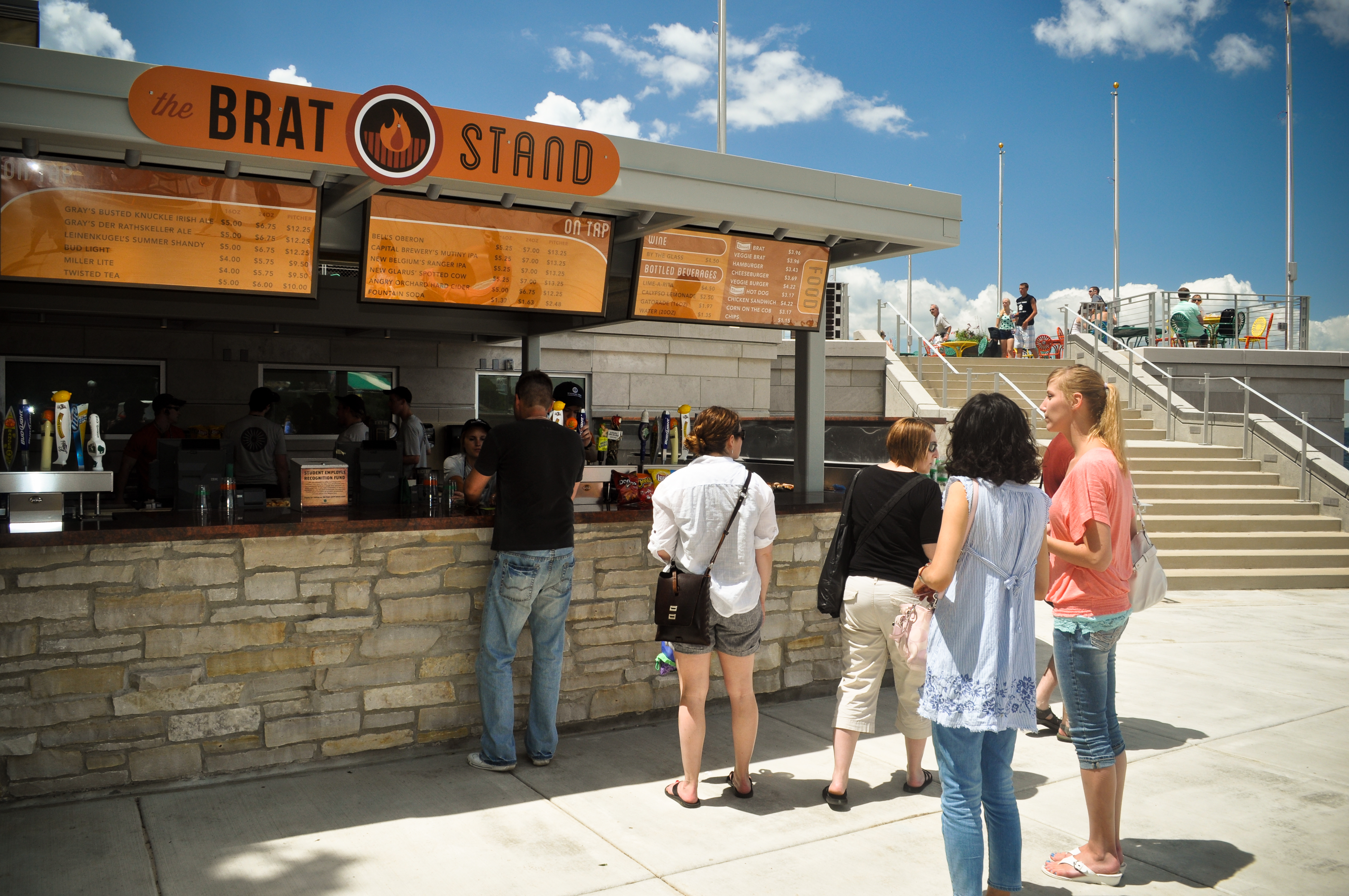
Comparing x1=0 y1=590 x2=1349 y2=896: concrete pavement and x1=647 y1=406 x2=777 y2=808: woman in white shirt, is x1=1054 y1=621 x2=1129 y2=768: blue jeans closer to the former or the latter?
x1=0 y1=590 x2=1349 y2=896: concrete pavement

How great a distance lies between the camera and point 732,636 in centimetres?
425

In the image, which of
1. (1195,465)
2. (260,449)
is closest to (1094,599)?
(260,449)

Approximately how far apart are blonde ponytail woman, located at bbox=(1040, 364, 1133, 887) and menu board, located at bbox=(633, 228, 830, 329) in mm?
3373

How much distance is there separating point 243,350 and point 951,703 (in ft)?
33.3

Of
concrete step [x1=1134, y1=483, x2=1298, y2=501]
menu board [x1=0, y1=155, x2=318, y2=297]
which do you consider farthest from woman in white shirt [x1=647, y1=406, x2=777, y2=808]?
concrete step [x1=1134, y1=483, x2=1298, y2=501]

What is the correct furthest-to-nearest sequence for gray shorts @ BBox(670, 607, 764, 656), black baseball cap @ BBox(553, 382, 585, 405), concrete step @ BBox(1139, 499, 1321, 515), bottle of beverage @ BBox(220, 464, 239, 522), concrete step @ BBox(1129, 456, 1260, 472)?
concrete step @ BBox(1129, 456, 1260, 472), concrete step @ BBox(1139, 499, 1321, 515), black baseball cap @ BBox(553, 382, 585, 405), bottle of beverage @ BBox(220, 464, 239, 522), gray shorts @ BBox(670, 607, 764, 656)

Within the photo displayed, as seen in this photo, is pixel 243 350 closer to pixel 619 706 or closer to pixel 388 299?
pixel 388 299

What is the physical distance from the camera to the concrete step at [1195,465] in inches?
536

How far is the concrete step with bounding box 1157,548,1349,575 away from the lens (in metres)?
11.4

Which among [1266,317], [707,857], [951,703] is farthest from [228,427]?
[1266,317]

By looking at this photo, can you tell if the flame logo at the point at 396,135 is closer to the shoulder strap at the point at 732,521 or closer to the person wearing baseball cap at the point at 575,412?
the person wearing baseball cap at the point at 575,412

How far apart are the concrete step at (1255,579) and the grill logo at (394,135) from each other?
32.9ft

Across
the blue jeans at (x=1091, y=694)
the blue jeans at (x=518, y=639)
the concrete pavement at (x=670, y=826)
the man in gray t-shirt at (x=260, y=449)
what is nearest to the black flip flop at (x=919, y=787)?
the concrete pavement at (x=670, y=826)

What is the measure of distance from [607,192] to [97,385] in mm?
7831
